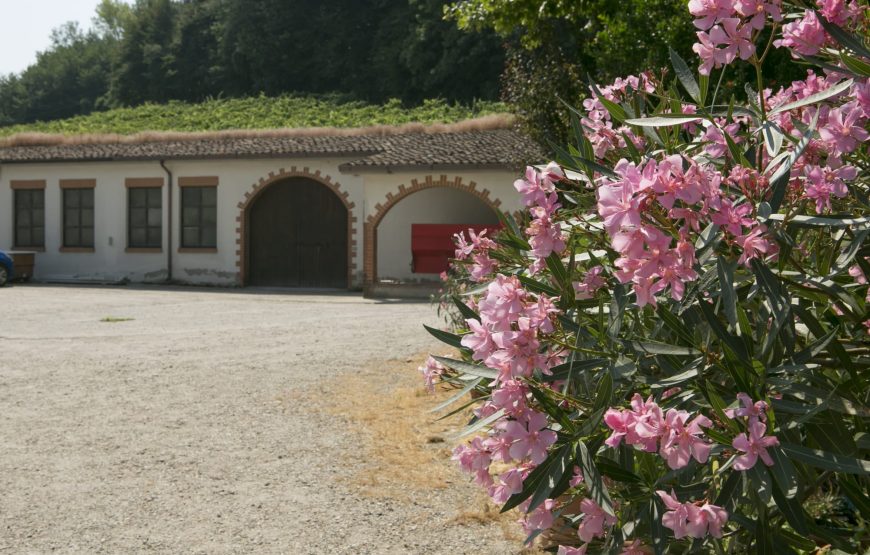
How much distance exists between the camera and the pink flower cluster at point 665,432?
5.25 feet

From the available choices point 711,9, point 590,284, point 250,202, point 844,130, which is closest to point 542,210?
point 590,284

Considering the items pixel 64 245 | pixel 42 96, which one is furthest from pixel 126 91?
pixel 64 245

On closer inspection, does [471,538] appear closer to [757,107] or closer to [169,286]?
[757,107]

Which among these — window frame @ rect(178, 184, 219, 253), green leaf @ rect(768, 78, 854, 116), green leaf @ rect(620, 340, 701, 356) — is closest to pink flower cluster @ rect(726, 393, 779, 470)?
green leaf @ rect(620, 340, 701, 356)

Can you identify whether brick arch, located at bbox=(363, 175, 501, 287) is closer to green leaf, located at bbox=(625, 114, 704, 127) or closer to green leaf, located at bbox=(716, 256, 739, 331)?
green leaf, located at bbox=(625, 114, 704, 127)

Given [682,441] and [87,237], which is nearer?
[682,441]

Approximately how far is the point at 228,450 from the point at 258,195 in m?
18.6

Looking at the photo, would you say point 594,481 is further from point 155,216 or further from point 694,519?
point 155,216

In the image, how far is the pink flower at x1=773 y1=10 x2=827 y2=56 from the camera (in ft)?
6.57

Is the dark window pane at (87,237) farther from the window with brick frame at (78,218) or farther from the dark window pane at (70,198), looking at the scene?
the dark window pane at (70,198)

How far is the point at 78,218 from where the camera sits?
26.0 metres

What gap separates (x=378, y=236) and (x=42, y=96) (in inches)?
1888

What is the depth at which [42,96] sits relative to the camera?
63.7 meters

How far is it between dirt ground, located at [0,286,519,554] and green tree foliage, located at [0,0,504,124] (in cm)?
3149
